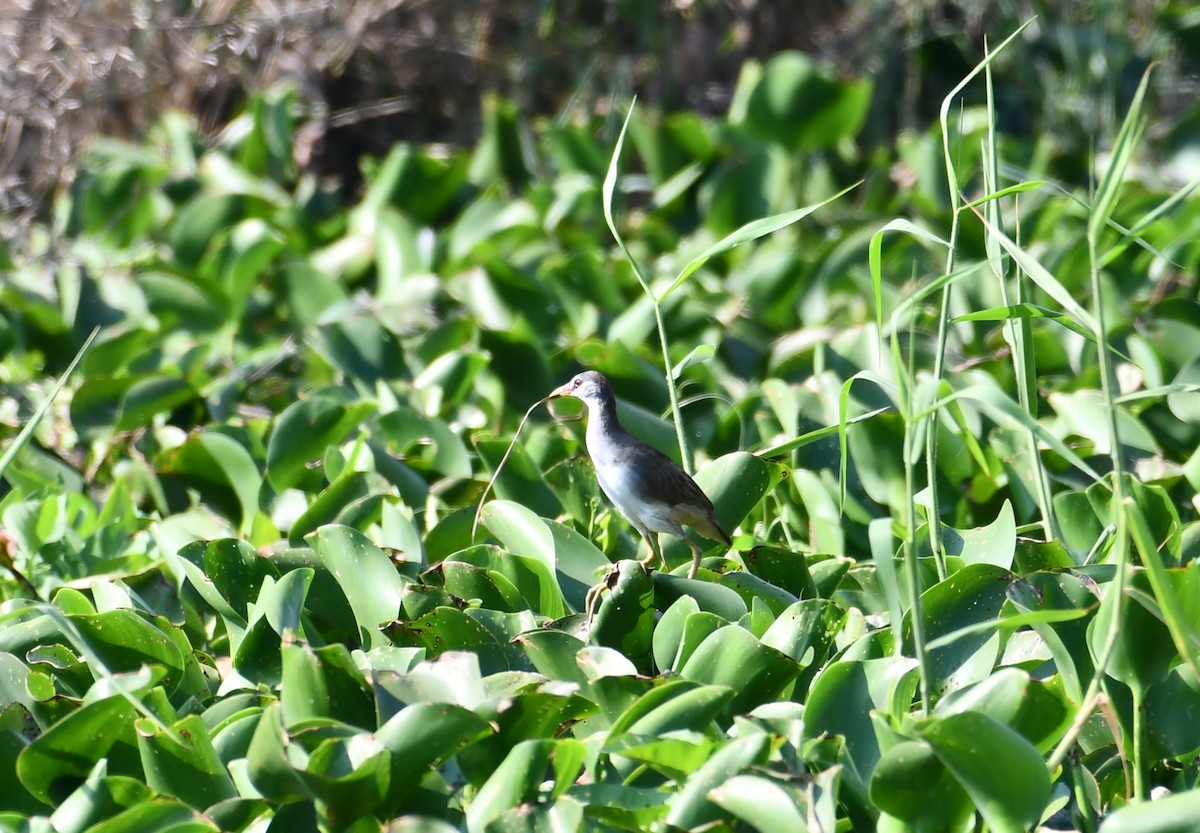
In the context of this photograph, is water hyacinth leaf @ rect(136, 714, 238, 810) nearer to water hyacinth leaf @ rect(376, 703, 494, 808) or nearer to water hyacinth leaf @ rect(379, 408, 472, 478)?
water hyacinth leaf @ rect(376, 703, 494, 808)

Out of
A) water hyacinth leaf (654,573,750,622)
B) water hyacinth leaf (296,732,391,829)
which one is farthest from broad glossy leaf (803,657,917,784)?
water hyacinth leaf (296,732,391,829)

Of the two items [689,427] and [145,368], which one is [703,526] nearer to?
[689,427]

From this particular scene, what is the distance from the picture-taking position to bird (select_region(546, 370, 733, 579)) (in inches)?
106

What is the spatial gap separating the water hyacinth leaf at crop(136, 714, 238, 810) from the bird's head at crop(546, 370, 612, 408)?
1.29 meters

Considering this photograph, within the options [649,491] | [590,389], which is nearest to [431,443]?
[590,389]

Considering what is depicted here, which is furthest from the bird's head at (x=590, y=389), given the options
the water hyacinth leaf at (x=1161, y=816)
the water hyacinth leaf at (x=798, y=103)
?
the water hyacinth leaf at (x=798, y=103)

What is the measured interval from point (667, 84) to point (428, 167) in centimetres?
185

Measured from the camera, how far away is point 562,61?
22.8 ft

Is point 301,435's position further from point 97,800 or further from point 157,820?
point 157,820

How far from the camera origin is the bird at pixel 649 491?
2682 millimetres

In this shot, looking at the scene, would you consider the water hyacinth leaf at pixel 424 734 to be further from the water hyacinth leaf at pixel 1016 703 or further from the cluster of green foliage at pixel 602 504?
the water hyacinth leaf at pixel 1016 703

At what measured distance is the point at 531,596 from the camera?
8.29 feet

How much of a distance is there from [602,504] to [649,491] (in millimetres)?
343

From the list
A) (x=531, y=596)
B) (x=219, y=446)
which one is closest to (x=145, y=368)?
(x=219, y=446)
